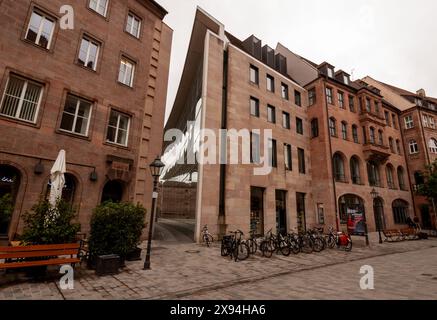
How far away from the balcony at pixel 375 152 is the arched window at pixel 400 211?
612 centimetres

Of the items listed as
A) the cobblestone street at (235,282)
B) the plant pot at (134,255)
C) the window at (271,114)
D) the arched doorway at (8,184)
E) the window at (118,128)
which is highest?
the window at (271,114)

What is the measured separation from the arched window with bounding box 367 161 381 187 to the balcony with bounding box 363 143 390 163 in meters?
0.68

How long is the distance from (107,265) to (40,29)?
11622mm

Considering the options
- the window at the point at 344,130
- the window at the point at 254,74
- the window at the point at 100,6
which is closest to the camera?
the window at the point at 100,6

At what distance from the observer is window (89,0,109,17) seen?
13391mm

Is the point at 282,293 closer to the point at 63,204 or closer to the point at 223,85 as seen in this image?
the point at 63,204

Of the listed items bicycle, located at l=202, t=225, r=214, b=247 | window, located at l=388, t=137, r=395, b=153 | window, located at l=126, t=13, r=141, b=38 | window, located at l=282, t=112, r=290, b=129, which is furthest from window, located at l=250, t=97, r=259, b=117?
window, located at l=388, t=137, r=395, b=153

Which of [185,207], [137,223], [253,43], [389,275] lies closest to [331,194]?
[389,275]

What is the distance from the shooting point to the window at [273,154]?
1989 cm

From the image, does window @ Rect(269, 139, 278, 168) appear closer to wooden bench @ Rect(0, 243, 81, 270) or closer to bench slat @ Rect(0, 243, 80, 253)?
bench slat @ Rect(0, 243, 80, 253)

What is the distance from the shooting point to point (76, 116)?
11695mm

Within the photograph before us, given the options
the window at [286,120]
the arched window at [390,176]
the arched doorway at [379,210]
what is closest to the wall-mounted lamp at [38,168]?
the window at [286,120]

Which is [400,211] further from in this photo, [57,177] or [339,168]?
[57,177]

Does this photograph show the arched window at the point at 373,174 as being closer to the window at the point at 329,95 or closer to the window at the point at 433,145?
the window at the point at 329,95
